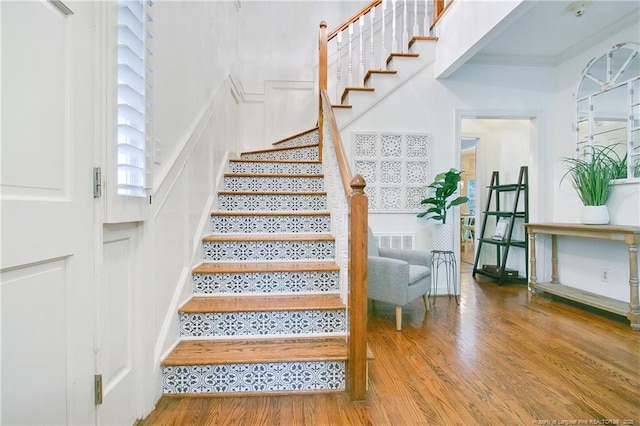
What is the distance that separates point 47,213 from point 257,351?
124cm

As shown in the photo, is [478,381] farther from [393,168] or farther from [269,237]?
[393,168]

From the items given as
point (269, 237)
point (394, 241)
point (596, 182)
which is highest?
point (596, 182)

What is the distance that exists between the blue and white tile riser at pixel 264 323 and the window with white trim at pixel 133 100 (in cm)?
87

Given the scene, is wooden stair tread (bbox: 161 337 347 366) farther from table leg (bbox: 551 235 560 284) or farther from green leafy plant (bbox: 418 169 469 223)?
table leg (bbox: 551 235 560 284)

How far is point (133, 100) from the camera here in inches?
51.6

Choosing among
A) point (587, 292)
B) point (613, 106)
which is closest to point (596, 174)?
point (613, 106)

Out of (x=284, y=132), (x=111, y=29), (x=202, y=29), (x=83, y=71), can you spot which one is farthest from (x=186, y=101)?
(x=284, y=132)

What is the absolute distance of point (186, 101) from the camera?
2033mm

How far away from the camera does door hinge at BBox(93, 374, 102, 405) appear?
3.81 ft

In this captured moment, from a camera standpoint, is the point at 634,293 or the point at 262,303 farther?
the point at 634,293

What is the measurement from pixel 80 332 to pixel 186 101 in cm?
149

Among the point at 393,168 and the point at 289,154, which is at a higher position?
the point at 289,154

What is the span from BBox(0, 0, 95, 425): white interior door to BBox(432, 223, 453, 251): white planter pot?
3.21m

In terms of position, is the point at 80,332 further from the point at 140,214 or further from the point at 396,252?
the point at 396,252
